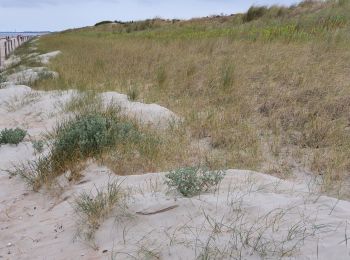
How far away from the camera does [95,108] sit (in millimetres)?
6156

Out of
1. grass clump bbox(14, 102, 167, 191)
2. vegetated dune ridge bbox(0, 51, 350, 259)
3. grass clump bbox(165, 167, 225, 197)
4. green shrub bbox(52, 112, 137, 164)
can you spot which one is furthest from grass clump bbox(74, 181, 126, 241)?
green shrub bbox(52, 112, 137, 164)

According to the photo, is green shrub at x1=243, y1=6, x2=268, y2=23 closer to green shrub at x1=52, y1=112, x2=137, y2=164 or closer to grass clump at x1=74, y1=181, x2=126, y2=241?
green shrub at x1=52, y1=112, x2=137, y2=164

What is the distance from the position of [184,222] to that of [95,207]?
779 mm

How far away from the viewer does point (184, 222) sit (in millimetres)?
2824

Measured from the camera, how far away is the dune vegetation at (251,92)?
4238 mm

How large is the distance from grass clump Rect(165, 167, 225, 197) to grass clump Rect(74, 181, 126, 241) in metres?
0.44

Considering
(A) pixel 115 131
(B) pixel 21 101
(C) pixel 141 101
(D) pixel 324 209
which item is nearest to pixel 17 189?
(A) pixel 115 131

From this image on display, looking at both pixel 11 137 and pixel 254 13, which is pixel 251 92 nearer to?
pixel 11 137

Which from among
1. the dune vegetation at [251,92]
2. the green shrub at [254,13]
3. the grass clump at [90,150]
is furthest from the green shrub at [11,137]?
the green shrub at [254,13]

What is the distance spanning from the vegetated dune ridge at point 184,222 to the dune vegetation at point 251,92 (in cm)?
65

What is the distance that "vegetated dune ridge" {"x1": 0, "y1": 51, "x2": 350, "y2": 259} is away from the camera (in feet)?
7.94

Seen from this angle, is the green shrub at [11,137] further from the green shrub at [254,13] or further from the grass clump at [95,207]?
the green shrub at [254,13]

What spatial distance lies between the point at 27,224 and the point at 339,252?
2.53 meters

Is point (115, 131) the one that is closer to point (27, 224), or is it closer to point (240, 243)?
point (27, 224)
